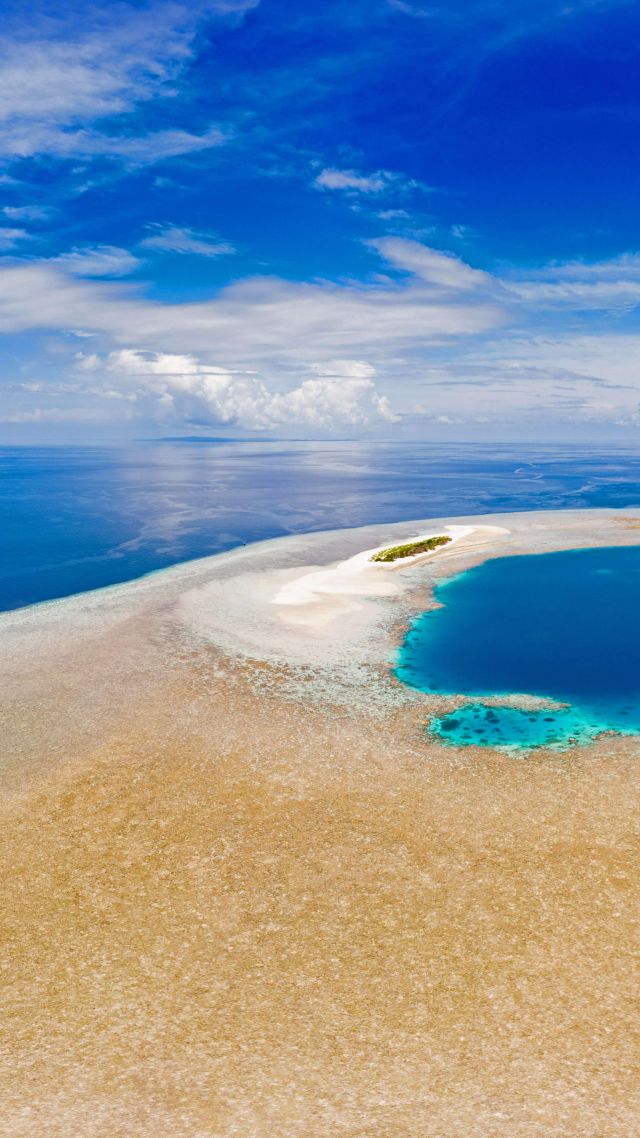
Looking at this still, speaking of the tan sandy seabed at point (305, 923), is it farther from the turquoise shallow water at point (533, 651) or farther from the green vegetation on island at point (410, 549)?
the green vegetation on island at point (410, 549)

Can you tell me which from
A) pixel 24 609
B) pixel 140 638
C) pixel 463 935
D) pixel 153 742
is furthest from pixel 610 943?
pixel 24 609

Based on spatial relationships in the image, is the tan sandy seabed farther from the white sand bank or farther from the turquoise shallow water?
the white sand bank

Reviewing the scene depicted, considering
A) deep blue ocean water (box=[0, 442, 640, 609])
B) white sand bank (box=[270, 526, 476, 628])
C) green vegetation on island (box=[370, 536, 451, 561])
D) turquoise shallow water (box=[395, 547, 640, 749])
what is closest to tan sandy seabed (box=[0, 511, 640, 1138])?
turquoise shallow water (box=[395, 547, 640, 749])

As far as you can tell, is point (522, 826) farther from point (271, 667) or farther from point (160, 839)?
point (271, 667)

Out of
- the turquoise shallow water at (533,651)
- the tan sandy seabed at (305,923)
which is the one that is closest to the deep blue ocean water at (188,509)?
the turquoise shallow water at (533,651)

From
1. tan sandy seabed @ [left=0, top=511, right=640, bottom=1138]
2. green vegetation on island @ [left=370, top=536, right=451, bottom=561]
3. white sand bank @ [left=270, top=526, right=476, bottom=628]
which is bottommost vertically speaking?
tan sandy seabed @ [left=0, top=511, right=640, bottom=1138]

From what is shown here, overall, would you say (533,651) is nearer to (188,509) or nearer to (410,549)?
(410,549)
